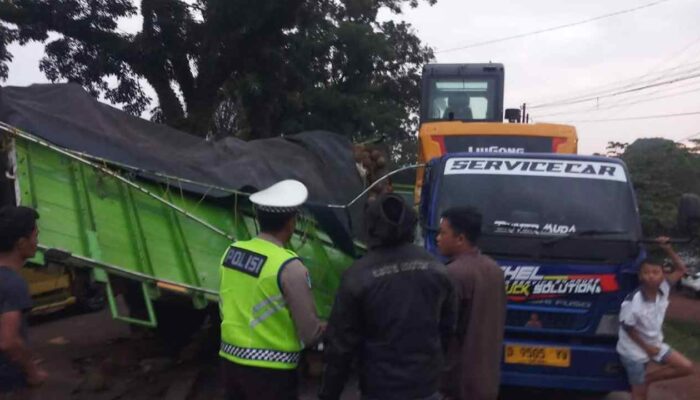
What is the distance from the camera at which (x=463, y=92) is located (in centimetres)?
1579

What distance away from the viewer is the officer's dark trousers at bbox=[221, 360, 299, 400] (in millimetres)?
4047

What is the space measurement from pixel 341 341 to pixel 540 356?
3.82m

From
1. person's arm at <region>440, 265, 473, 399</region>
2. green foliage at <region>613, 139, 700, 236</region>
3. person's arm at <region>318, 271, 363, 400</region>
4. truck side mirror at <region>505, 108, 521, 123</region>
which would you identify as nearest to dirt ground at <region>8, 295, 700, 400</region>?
person's arm at <region>440, 265, 473, 399</region>

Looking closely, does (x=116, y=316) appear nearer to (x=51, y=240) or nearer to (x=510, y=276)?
(x=51, y=240)

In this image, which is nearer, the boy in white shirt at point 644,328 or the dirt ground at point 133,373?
the boy in white shirt at point 644,328

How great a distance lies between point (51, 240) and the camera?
22.3ft

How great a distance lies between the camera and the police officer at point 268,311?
4.01 m

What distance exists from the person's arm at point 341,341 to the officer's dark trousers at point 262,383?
269 millimetres

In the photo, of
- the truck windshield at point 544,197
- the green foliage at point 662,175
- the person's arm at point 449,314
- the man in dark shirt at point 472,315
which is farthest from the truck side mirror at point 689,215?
the green foliage at point 662,175

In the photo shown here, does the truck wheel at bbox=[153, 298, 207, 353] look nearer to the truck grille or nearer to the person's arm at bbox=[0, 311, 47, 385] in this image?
the truck grille

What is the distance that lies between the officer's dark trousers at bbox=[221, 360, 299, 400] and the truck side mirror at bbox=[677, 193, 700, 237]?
13.7ft

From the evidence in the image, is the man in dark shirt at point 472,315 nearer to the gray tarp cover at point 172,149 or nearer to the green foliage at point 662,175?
the gray tarp cover at point 172,149

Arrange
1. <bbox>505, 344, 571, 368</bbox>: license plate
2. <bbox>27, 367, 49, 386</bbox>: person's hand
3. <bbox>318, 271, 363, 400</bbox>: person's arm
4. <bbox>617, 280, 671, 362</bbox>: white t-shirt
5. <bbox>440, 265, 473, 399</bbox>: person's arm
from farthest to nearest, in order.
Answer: <bbox>505, 344, 571, 368</bbox>: license plate, <bbox>617, 280, 671, 362</bbox>: white t-shirt, <bbox>440, 265, 473, 399</bbox>: person's arm, <bbox>27, 367, 49, 386</bbox>: person's hand, <bbox>318, 271, 363, 400</bbox>: person's arm

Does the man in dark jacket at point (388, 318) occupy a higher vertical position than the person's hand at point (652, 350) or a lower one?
higher
